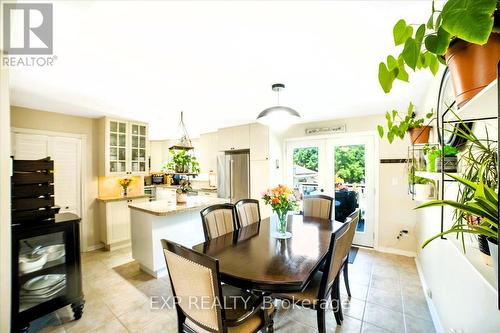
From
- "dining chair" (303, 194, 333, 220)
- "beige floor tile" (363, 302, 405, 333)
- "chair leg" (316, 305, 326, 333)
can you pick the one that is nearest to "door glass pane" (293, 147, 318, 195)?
"dining chair" (303, 194, 333, 220)

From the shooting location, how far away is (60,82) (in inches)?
94.1

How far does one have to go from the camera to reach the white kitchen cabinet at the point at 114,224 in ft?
12.5

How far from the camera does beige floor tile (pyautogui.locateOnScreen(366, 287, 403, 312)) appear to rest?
7.48 ft

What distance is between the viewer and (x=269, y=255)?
1733mm

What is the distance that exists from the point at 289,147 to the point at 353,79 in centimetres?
249

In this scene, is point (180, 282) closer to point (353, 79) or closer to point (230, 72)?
point (230, 72)

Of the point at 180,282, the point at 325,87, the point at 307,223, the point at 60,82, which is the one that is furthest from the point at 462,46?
the point at 60,82

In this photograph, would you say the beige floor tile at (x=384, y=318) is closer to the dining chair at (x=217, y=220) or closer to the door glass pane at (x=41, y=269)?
the dining chair at (x=217, y=220)

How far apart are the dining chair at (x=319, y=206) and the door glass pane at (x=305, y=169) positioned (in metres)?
1.23

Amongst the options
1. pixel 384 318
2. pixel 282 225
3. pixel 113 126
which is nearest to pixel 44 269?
pixel 282 225

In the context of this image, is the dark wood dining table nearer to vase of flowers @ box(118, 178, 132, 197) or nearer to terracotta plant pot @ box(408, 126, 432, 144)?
terracotta plant pot @ box(408, 126, 432, 144)

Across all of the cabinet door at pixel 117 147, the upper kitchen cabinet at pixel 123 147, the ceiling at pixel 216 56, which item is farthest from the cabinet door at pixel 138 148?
the ceiling at pixel 216 56

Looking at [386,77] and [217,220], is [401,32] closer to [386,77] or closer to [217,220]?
[386,77]

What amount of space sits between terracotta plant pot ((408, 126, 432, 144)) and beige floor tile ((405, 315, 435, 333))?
1.71 m
